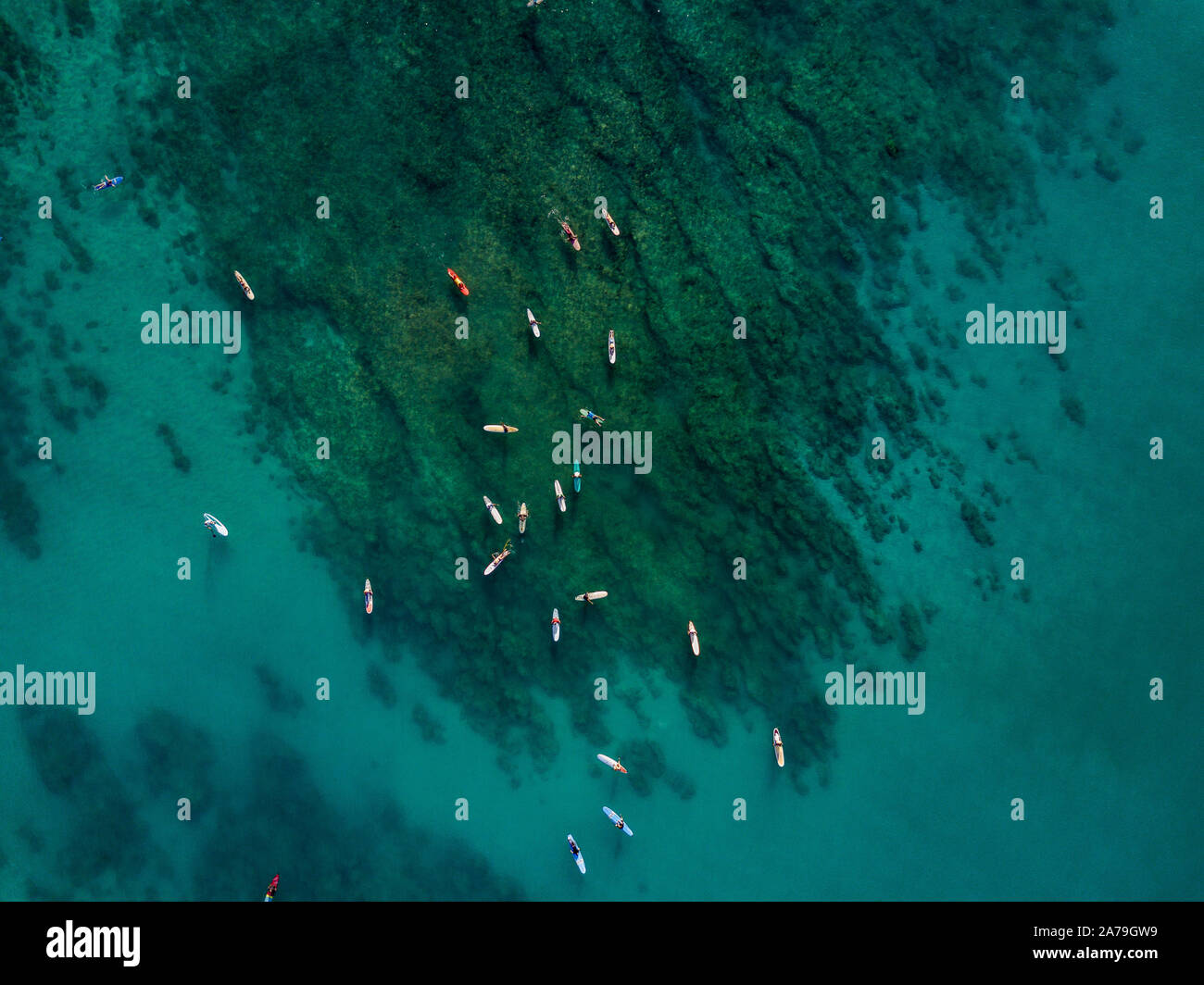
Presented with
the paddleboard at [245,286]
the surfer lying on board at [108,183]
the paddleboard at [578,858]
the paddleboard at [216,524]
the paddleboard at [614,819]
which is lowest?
the paddleboard at [578,858]

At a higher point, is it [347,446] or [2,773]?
[347,446]

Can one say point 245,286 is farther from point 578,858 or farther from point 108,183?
point 578,858

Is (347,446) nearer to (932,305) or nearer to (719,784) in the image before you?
(719,784)

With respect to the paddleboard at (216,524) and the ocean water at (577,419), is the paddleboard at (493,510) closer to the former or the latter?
the ocean water at (577,419)

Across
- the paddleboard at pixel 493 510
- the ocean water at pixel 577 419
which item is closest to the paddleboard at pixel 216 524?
the ocean water at pixel 577 419

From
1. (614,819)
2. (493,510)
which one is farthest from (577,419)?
(614,819)
